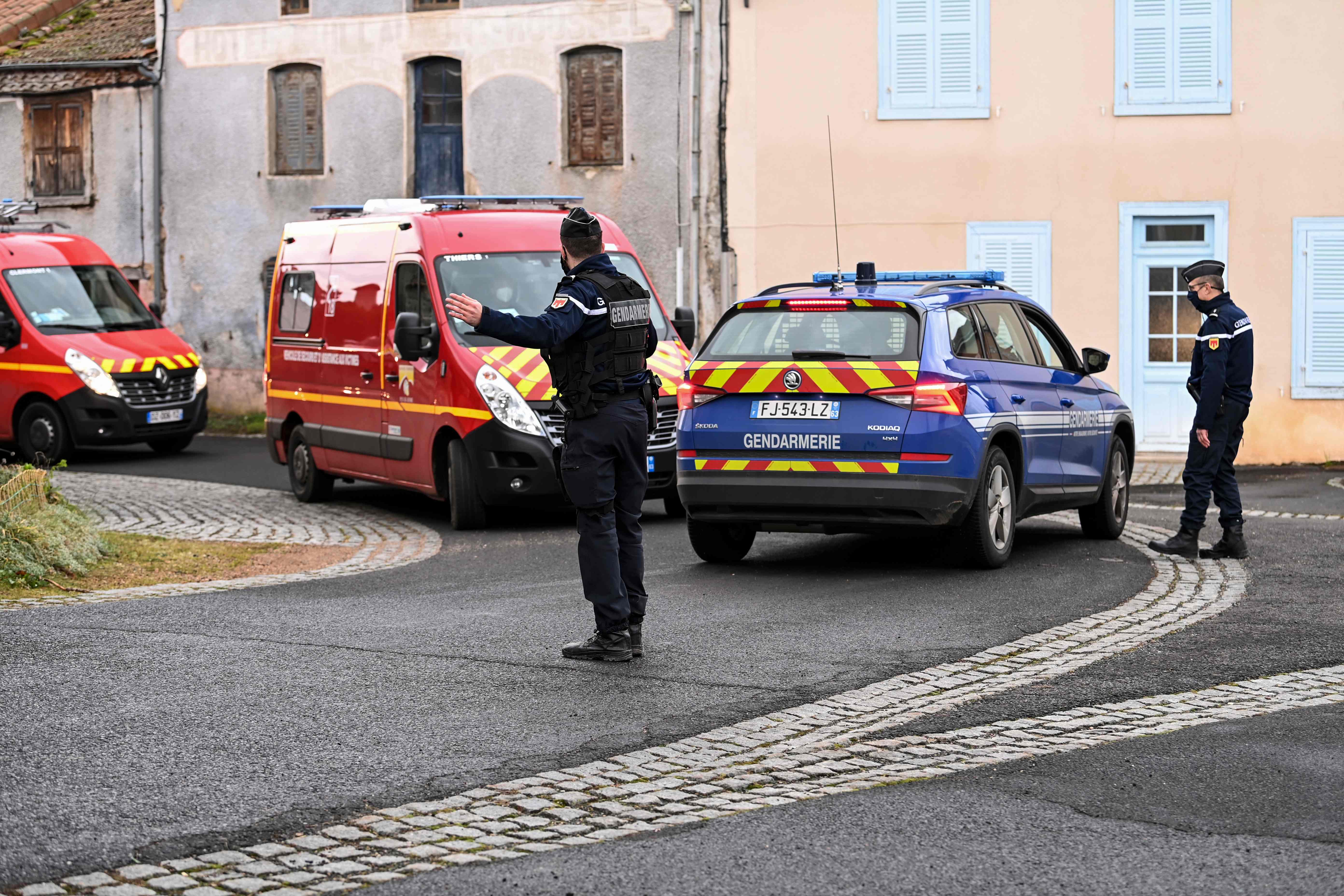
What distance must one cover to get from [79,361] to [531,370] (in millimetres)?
8206

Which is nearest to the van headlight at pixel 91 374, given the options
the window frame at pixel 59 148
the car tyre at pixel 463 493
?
the car tyre at pixel 463 493

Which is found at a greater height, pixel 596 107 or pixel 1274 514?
pixel 596 107

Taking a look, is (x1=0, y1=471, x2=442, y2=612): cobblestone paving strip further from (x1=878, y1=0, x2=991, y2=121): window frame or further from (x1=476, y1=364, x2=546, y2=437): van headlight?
(x1=878, y1=0, x2=991, y2=121): window frame

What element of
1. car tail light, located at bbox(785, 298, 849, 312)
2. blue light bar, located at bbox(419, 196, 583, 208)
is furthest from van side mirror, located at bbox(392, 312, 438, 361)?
car tail light, located at bbox(785, 298, 849, 312)

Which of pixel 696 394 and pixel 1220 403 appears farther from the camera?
pixel 1220 403

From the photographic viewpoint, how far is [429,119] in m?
24.5

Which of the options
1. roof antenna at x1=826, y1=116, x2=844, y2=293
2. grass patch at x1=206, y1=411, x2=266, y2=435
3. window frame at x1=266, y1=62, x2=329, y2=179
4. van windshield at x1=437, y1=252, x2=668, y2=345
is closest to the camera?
van windshield at x1=437, y1=252, x2=668, y2=345

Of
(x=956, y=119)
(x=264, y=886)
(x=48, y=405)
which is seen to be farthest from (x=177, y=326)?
(x=264, y=886)

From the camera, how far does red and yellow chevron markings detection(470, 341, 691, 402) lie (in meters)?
13.0

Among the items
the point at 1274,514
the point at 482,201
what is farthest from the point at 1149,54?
the point at 482,201

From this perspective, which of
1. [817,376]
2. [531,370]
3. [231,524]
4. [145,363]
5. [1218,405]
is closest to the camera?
[817,376]

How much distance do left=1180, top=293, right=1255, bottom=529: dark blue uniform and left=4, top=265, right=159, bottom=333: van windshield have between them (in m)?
13.2

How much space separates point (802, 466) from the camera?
10.1 m

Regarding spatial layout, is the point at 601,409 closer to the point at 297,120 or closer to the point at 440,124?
the point at 440,124
